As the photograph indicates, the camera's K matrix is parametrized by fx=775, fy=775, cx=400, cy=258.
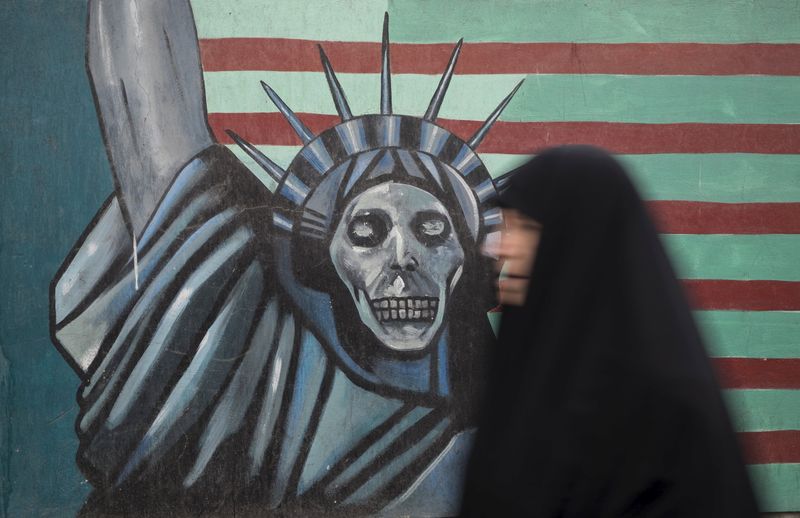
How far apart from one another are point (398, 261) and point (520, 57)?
1.28m

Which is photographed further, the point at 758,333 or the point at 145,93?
the point at 758,333

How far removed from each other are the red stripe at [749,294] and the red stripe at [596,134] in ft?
2.38

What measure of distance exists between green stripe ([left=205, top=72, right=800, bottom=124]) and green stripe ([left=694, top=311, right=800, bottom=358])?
107 cm

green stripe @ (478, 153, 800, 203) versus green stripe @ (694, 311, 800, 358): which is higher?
green stripe @ (478, 153, 800, 203)

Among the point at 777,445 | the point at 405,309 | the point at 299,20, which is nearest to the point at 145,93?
the point at 299,20

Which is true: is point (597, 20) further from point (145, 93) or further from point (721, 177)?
point (145, 93)

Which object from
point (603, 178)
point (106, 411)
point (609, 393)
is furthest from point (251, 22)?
point (609, 393)

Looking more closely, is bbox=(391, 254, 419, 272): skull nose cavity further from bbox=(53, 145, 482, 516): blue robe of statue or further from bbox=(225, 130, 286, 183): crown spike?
bbox=(225, 130, 286, 183): crown spike

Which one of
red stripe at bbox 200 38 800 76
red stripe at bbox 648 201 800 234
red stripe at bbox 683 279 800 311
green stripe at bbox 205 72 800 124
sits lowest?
red stripe at bbox 683 279 800 311

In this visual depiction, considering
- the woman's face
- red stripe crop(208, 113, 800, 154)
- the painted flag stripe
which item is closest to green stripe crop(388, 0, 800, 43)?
the painted flag stripe

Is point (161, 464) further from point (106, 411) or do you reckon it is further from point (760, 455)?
point (760, 455)

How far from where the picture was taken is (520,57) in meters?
4.18

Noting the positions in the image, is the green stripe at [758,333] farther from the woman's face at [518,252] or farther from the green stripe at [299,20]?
the woman's face at [518,252]

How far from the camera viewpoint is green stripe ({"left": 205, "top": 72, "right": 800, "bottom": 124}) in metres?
4.13
